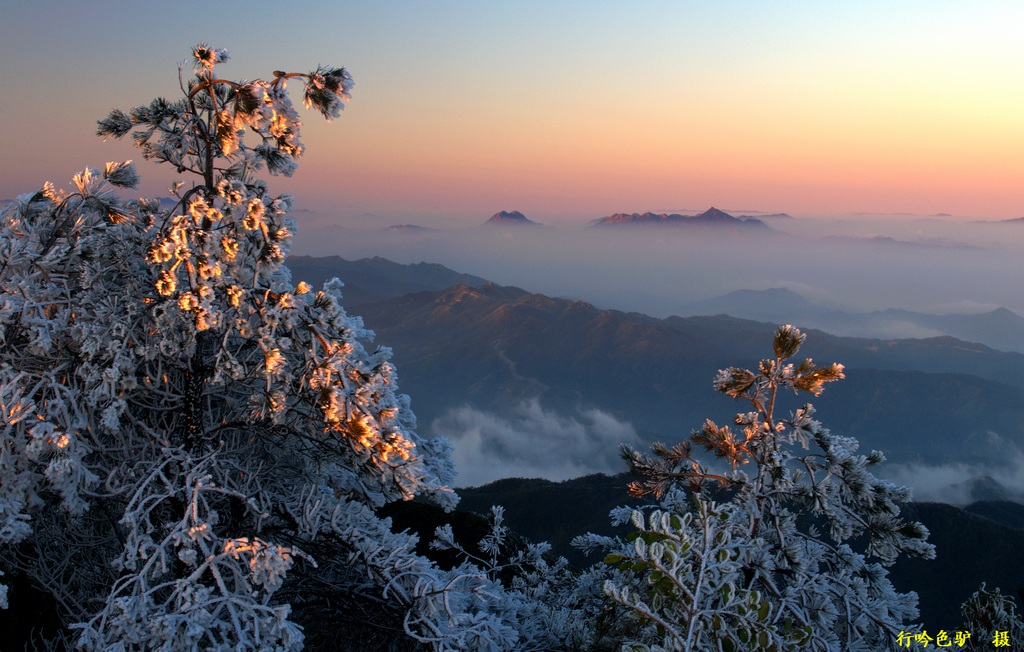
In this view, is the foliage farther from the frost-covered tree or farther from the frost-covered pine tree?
the frost-covered pine tree

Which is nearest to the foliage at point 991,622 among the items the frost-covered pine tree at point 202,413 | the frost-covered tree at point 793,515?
the frost-covered tree at point 793,515

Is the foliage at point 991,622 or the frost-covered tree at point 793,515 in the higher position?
the frost-covered tree at point 793,515

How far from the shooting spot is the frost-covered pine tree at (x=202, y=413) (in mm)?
6516

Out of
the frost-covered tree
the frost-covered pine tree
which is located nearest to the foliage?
the frost-covered tree

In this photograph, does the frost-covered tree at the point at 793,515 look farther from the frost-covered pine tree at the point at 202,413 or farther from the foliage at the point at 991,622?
the frost-covered pine tree at the point at 202,413

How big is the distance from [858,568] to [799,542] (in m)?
0.77

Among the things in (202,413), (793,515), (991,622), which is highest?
(202,413)

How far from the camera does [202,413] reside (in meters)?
8.12

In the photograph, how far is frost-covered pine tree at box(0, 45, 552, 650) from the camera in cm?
652

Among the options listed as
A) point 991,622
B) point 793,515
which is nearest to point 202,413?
point 793,515

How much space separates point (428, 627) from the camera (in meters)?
6.72

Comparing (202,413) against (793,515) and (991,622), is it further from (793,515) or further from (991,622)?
(991,622)

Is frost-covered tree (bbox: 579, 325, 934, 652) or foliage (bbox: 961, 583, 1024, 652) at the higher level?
frost-covered tree (bbox: 579, 325, 934, 652)

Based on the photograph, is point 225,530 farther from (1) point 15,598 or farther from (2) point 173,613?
(1) point 15,598
